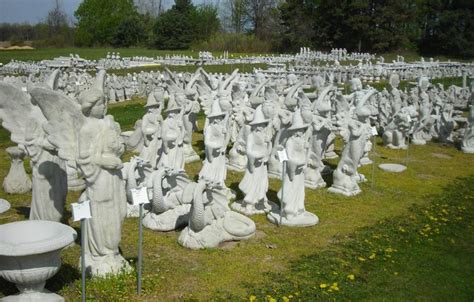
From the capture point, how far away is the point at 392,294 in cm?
716

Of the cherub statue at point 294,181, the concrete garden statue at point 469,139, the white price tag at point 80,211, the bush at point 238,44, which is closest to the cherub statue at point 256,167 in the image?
the cherub statue at point 294,181

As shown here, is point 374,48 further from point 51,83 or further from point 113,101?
point 51,83

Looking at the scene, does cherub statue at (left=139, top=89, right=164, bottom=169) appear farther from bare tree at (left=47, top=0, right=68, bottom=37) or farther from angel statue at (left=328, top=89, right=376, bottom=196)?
bare tree at (left=47, top=0, right=68, bottom=37)

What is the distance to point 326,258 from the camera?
8219 millimetres

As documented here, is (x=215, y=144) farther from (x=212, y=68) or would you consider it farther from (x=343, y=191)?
(x=212, y=68)

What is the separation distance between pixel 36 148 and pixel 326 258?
17.0 ft

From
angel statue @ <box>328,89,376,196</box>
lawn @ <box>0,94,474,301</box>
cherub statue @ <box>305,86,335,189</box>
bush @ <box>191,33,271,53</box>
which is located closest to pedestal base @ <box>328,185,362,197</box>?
angel statue @ <box>328,89,376,196</box>

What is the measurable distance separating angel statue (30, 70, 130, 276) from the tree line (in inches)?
2052

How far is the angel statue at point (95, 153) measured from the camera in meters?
6.48

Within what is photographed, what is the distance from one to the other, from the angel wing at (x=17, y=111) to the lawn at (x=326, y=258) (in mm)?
2109

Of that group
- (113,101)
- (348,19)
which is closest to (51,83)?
(113,101)

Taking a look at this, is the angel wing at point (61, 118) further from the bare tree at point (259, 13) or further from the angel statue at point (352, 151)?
the bare tree at point (259, 13)

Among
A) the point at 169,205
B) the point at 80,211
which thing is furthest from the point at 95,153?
the point at 169,205

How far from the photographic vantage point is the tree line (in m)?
55.4
